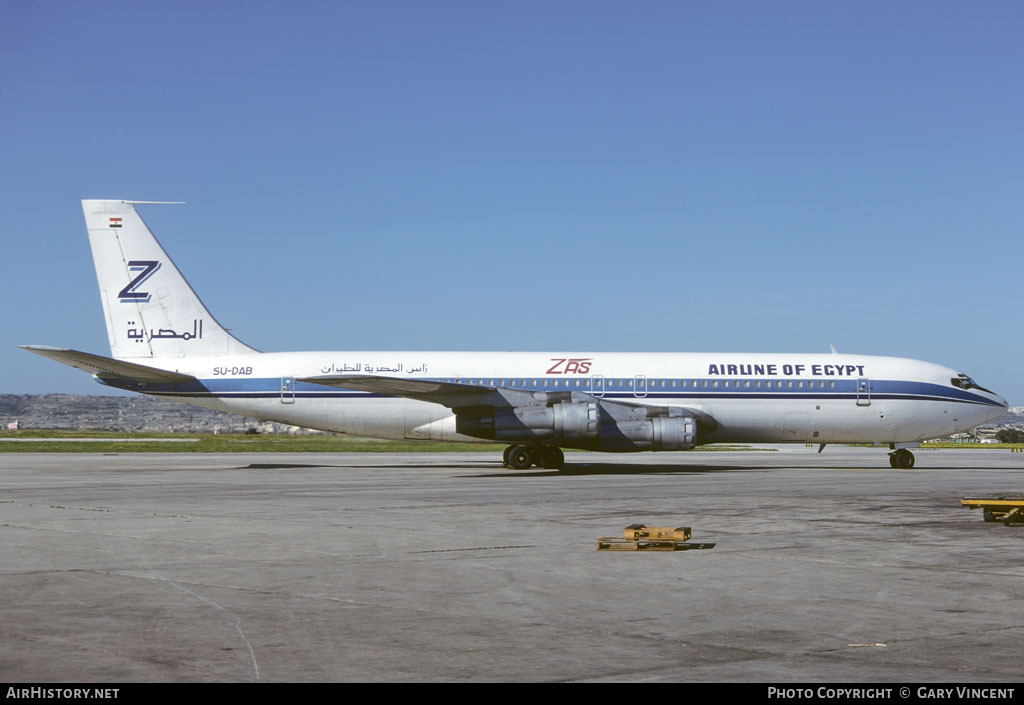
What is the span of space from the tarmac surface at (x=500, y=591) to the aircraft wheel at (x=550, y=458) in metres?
13.5

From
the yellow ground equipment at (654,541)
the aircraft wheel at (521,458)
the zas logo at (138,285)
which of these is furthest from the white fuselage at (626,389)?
the yellow ground equipment at (654,541)

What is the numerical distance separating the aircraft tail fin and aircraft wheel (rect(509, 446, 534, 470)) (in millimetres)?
10708

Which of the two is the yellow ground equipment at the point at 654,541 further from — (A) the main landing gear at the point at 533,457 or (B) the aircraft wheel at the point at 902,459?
(B) the aircraft wheel at the point at 902,459

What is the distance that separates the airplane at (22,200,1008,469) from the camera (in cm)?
3541

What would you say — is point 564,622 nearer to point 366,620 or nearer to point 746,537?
point 366,620

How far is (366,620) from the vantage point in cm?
858

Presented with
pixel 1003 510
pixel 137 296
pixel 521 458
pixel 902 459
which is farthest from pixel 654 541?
pixel 137 296

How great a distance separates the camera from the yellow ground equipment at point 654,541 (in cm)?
1344

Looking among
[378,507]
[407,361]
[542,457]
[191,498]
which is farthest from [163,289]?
A: [378,507]

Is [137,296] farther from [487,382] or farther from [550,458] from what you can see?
[550,458]

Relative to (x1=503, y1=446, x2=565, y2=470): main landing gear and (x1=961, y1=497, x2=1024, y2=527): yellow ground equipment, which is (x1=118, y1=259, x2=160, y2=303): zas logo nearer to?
(x1=503, y1=446, x2=565, y2=470): main landing gear

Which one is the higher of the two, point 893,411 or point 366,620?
point 893,411
